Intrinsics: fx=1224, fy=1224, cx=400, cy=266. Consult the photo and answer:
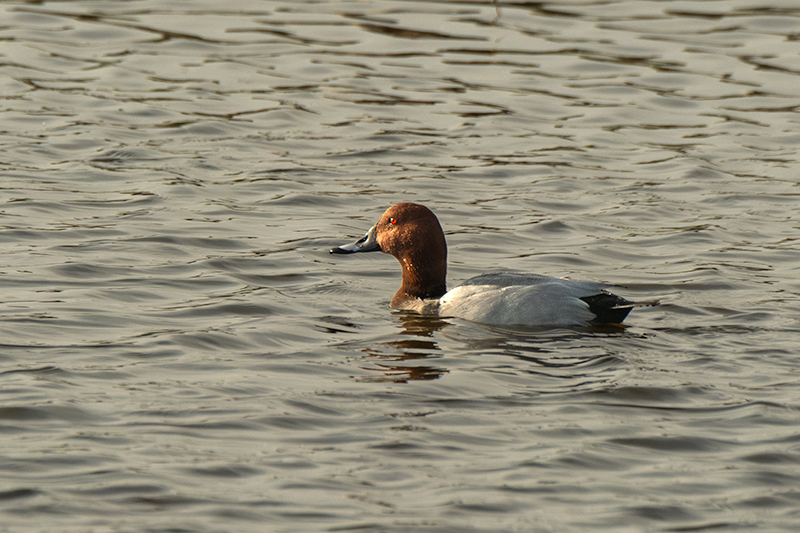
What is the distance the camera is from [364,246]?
927cm

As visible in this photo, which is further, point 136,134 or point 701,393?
point 136,134

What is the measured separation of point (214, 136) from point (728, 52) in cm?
760

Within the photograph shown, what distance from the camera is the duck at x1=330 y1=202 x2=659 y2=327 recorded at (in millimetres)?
8031

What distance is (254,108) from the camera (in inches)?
570

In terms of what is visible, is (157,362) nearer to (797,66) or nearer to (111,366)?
(111,366)

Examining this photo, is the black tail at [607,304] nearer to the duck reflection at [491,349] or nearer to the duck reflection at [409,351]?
the duck reflection at [491,349]

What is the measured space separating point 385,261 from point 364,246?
122 centimetres

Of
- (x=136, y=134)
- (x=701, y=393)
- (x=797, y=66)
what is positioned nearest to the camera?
(x=701, y=393)

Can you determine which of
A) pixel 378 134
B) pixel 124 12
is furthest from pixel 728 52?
pixel 124 12

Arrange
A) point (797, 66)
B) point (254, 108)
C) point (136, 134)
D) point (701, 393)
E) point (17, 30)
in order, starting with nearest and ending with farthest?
point (701, 393) < point (136, 134) < point (254, 108) < point (797, 66) < point (17, 30)

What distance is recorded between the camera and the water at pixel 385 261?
5613 mm

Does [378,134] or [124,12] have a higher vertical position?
[124,12]

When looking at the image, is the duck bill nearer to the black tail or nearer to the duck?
the duck

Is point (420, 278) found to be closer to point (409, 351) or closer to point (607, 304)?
point (409, 351)
